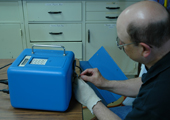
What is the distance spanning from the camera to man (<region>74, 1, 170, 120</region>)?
0.52m

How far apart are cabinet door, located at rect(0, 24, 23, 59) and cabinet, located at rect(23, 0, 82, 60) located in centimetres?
11

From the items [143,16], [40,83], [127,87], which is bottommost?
[127,87]

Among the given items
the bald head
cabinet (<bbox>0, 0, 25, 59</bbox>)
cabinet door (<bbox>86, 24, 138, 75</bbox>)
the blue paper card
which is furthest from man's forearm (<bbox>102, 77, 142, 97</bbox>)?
cabinet (<bbox>0, 0, 25, 59</bbox>)

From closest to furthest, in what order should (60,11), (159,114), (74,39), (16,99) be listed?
(159,114) < (16,99) < (60,11) < (74,39)

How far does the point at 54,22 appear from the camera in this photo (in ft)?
6.11

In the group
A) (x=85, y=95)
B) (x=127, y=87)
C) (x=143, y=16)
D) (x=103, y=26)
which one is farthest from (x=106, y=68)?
(x=103, y=26)

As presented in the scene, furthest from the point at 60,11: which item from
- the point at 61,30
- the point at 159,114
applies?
the point at 159,114

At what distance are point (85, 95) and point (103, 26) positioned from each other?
4.42 ft

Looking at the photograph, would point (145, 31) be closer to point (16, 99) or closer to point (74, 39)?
point (16, 99)

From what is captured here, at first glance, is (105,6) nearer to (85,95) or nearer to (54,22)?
(54,22)

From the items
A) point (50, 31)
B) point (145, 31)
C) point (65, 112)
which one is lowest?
point (65, 112)

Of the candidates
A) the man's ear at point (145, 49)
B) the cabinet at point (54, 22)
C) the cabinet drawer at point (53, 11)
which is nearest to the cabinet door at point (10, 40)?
the cabinet at point (54, 22)

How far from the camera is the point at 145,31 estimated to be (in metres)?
0.56

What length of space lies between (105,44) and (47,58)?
1.39m
